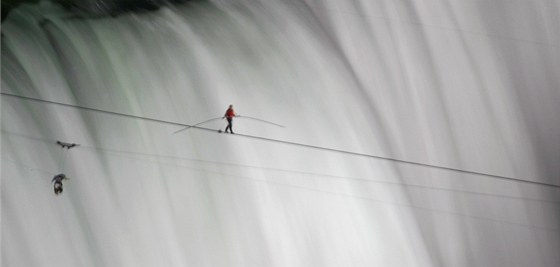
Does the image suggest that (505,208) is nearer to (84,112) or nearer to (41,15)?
(84,112)

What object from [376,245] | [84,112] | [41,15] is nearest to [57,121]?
[84,112]

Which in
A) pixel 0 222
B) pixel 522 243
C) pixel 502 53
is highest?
pixel 502 53

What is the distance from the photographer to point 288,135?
114 cm

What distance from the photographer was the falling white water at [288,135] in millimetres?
1112

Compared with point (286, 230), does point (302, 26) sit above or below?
above

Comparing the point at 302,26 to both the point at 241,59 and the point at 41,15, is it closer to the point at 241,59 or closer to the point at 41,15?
the point at 241,59

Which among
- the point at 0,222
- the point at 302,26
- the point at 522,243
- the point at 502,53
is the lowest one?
the point at 522,243

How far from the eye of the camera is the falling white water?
1112mm

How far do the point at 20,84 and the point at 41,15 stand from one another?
123mm

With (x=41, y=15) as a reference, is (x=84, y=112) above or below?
below

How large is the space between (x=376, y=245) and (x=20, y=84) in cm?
64

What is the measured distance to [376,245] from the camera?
1.11m

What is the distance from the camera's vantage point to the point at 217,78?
3.84 feet

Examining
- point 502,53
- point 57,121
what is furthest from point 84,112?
point 502,53
